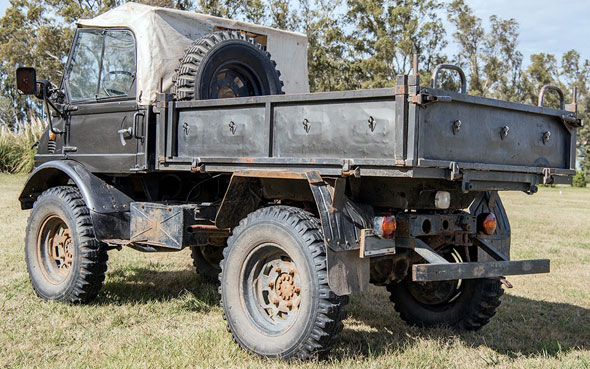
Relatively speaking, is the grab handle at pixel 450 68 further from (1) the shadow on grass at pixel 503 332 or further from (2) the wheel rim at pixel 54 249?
(2) the wheel rim at pixel 54 249

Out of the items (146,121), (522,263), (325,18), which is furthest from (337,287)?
(325,18)

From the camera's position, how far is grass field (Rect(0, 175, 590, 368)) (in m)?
4.56

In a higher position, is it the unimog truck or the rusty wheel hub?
the unimog truck

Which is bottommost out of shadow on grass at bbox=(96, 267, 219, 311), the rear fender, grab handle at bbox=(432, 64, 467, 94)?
shadow on grass at bbox=(96, 267, 219, 311)

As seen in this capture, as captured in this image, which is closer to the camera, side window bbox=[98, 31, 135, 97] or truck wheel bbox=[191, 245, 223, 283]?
side window bbox=[98, 31, 135, 97]

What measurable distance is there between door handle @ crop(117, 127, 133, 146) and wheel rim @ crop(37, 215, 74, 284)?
1.09m

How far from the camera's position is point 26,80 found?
6172 millimetres

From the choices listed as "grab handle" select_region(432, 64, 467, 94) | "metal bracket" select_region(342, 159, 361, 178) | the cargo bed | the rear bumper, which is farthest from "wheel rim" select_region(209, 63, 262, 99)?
the rear bumper

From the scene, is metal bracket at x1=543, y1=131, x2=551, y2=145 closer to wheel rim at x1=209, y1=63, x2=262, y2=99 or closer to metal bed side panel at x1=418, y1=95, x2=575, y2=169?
metal bed side panel at x1=418, y1=95, x2=575, y2=169

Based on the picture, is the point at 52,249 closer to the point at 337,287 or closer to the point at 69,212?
the point at 69,212

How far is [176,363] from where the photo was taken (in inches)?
174

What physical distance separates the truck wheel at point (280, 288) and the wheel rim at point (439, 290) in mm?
1480

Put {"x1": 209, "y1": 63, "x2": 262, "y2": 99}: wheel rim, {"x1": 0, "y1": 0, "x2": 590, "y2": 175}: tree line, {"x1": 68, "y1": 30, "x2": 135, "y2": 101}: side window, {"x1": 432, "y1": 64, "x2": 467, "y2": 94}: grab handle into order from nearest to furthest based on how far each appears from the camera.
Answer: {"x1": 432, "y1": 64, "x2": 467, "y2": 94}: grab handle → {"x1": 209, "y1": 63, "x2": 262, "y2": 99}: wheel rim → {"x1": 68, "y1": 30, "x2": 135, "y2": 101}: side window → {"x1": 0, "y1": 0, "x2": 590, "y2": 175}: tree line

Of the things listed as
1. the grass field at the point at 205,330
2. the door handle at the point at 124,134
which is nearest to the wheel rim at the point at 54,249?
the grass field at the point at 205,330
